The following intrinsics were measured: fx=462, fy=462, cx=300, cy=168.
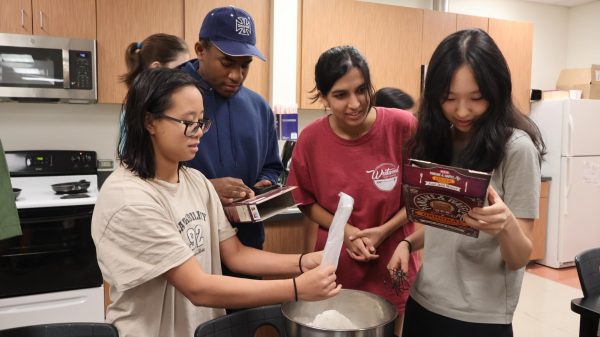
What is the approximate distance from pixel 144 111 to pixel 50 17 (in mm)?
2278

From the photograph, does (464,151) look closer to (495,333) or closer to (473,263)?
(473,263)

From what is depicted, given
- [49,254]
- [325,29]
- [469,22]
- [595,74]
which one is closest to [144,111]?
[49,254]

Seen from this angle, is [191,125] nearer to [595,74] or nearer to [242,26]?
[242,26]

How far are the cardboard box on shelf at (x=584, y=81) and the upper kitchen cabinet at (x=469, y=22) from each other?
1232 millimetres

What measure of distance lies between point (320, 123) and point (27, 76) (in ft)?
7.15

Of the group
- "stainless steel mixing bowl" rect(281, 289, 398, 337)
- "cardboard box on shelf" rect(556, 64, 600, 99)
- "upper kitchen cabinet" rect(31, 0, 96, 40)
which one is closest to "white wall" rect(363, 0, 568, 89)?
"cardboard box on shelf" rect(556, 64, 600, 99)

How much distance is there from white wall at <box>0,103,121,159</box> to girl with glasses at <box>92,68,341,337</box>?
7.65ft

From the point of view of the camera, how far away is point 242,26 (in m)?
1.40

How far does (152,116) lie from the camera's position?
3.58 ft

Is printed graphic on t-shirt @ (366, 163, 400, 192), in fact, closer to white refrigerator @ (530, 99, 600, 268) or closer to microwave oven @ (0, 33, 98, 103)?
microwave oven @ (0, 33, 98, 103)

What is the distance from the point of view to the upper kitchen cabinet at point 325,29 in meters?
3.55

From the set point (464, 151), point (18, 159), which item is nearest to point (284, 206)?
point (464, 151)

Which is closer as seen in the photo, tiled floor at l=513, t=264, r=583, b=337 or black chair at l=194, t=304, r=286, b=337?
black chair at l=194, t=304, r=286, b=337

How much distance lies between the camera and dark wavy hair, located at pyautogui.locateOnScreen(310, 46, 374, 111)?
4.60 ft
